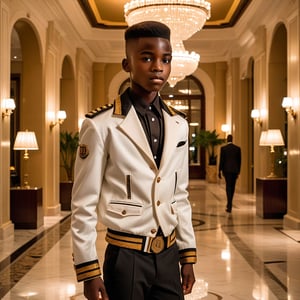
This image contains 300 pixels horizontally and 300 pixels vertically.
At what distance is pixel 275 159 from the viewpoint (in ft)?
44.3

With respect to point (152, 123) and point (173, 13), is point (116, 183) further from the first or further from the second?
point (173, 13)

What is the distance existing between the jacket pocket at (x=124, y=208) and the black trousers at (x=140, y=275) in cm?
13

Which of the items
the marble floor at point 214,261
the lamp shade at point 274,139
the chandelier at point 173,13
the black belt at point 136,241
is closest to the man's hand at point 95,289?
the black belt at point 136,241

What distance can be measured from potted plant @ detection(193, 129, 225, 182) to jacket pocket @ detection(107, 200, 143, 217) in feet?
66.0

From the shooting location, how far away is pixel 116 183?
2.16 metres

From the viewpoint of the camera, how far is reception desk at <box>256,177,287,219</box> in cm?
1188

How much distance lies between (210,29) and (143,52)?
15.9 meters

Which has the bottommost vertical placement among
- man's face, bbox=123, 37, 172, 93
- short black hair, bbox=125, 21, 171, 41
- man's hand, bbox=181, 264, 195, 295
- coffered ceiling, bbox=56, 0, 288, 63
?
man's hand, bbox=181, 264, 195, 295

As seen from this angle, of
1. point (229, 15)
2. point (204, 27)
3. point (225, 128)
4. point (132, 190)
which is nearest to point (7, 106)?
point (132, 190)

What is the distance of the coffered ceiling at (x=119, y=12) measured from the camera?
48.7 feet

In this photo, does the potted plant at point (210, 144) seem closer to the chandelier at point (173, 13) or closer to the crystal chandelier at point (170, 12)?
the chandelier at point (173, 13)

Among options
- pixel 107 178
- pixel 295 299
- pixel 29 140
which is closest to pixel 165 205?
pixel 107 178

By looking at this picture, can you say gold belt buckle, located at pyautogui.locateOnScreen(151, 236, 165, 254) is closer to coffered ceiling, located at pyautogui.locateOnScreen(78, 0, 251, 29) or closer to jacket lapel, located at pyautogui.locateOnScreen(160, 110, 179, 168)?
jacket lapel, located at pyautogui.locateOnScreen(160, 110, 179, 168)

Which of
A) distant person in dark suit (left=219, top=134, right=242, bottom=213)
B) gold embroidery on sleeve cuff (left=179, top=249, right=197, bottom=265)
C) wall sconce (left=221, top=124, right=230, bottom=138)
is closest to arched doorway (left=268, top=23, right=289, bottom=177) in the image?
distant person in dark suit (left=219, top=134, right=242, bottom=213)
